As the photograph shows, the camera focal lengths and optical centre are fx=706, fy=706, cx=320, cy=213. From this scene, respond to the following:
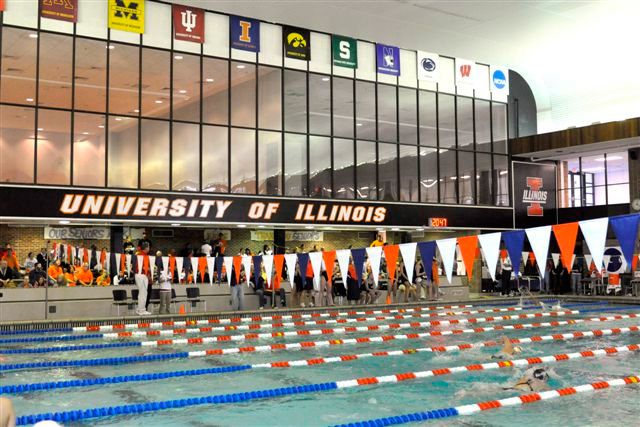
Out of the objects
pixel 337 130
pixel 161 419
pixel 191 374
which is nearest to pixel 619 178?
pixel 337 130

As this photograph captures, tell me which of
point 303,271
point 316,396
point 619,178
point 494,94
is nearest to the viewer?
point 316,396

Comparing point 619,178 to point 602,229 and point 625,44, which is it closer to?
point 625,44

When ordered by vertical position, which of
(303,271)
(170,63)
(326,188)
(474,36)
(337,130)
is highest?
(474,36)

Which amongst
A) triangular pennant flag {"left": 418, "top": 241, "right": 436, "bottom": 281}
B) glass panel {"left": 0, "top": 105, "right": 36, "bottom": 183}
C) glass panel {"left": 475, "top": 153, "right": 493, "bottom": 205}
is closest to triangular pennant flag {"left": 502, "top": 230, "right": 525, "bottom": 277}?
triangular pennant flag {"left": 418, "top": 241, "right": 436, "bottom": 281}

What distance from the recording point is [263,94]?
906 inches

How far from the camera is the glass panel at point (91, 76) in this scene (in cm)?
1978

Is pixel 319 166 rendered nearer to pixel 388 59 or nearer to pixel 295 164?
pixel 295 164

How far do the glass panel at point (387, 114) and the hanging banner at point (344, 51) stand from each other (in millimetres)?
1553

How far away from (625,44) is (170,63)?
16.3 metres

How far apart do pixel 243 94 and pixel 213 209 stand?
399 centimetres

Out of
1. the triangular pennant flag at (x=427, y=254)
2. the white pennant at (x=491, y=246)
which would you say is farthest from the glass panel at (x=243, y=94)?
the white pennant at (x=491, y=246)

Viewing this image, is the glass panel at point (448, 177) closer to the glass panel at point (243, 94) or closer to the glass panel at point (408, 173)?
the glass panel at point (408, 173)

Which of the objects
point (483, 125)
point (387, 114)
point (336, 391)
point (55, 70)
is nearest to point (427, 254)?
point (336, 391)

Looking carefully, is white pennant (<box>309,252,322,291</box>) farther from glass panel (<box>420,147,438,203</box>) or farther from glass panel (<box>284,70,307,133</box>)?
glass panel (<box>420,147,438,203</box>)
